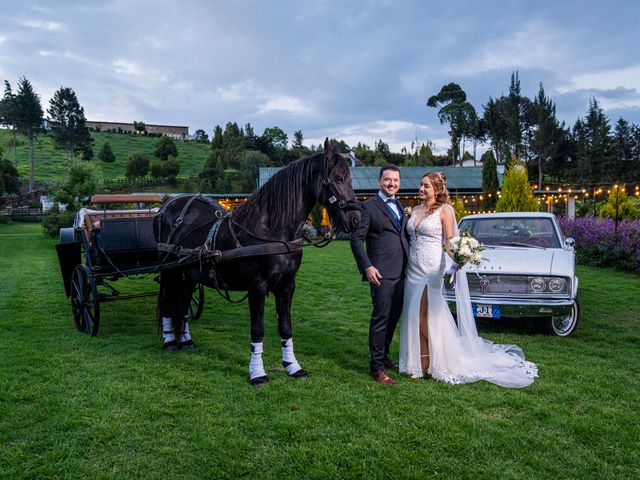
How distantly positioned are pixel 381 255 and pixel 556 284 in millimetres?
2999

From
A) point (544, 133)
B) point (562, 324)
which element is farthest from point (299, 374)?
point (544, 133)

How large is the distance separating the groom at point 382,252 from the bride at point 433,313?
178 mm

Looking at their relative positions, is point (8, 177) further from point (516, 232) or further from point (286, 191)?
point (516, 232)

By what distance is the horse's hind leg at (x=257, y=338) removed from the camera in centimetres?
442

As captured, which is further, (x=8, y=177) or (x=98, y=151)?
(x=98, y=151)

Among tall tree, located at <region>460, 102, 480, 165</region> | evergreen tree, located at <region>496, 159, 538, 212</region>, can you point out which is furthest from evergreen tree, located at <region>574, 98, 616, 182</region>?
evergreen tree, located at <region>496, 159, 538, 212</region>

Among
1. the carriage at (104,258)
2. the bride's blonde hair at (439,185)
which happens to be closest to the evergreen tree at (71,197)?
the carriage at (104,258)

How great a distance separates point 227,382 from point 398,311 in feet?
6.40

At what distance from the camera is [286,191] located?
4.34 meters

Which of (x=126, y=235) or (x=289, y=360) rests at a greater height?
(x=126, y=235)

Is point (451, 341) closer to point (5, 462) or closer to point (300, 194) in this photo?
point (300, 194)

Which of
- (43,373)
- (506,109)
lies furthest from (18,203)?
(506,109)

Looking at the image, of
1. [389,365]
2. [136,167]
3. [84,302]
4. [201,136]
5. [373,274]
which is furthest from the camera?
[201,136]

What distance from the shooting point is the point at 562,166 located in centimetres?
5791
